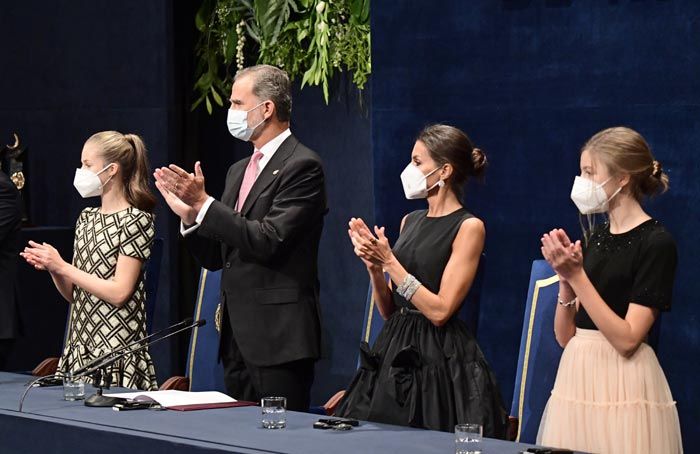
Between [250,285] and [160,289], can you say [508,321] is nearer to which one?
[250,285]

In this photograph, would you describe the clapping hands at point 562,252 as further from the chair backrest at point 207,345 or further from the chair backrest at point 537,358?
the chair backrest at point 207,345

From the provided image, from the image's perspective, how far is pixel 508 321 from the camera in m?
4.04

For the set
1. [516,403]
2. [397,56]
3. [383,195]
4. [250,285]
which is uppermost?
[397,56]

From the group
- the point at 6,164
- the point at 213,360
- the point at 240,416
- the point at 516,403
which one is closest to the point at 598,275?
the point at 516,403

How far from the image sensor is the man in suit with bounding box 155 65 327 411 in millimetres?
3652

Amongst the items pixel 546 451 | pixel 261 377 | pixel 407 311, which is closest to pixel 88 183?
pixel 261 377

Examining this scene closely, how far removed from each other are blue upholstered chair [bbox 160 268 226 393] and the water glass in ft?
3.04

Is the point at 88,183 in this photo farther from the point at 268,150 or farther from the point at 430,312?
the point at 430,312

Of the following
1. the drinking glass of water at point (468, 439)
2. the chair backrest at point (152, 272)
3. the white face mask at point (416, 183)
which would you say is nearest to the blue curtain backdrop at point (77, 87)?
the chair backrest at point (152, 272)

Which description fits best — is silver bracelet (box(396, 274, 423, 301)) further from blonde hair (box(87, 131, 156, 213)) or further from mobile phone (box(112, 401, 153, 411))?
blonde hair (box(87, 131, 156, 213))

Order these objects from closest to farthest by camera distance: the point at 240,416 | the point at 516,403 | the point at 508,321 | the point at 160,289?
1. the point at 240,416
2. the point at 516,403
3. the point at 508,321
4. the point at 160,289

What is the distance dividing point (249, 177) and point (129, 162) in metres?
0.58

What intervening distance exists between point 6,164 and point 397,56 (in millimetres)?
2923

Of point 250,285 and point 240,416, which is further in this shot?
point 250,285
